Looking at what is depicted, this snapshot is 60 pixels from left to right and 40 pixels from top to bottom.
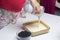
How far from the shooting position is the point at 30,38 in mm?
1117

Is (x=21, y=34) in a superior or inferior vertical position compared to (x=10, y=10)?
inferior

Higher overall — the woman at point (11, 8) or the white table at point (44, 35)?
the woman at point (11, 8)

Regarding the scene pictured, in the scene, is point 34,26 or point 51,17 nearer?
point 34,26

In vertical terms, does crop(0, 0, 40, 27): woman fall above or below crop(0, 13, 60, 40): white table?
above

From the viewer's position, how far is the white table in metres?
1.15

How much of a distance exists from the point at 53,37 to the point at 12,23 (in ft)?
1.24

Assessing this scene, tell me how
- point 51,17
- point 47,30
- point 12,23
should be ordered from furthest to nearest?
1. point 51,17
2. point 12,23
3. point 47,30

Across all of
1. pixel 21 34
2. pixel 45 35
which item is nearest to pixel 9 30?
pixel 21 34

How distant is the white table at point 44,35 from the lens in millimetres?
1153

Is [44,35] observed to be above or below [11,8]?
below

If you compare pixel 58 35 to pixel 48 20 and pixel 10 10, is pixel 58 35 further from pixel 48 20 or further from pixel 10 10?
pixel 10 10

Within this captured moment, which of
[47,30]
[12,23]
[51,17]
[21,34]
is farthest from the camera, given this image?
[51,17]

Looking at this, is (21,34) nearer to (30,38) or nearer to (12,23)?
(30,38)

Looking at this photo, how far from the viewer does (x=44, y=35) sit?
118 cm
